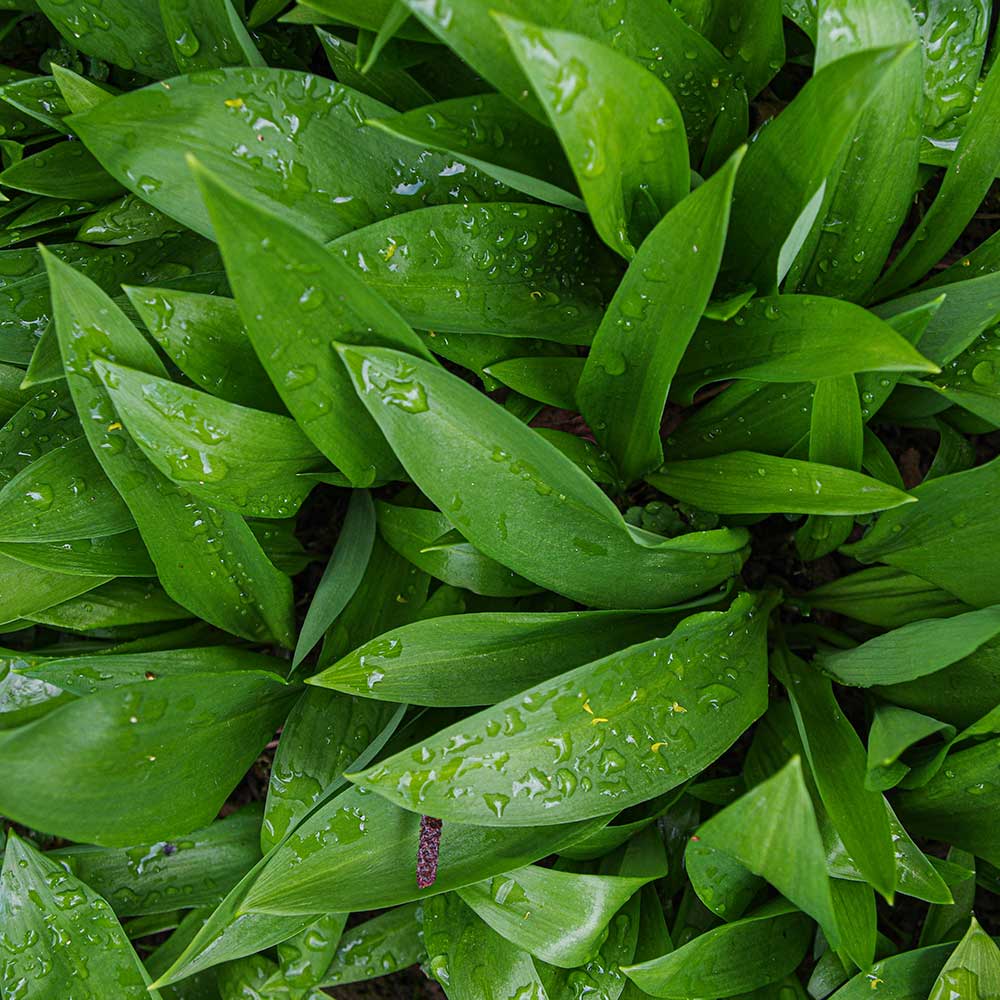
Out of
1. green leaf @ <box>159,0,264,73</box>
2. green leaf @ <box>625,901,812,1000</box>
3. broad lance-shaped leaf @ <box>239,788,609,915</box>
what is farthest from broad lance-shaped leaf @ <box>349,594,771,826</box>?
green leaf @ <box>159,0,264,73</box>

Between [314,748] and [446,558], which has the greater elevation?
[446,558]

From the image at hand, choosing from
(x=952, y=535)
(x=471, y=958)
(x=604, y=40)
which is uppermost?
(x=604, y=40)

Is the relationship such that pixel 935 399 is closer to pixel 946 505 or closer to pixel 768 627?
pixel 946 505

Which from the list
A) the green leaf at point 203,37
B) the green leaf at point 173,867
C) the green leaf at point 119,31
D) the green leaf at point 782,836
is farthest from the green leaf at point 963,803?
the green leaf at point 119,31

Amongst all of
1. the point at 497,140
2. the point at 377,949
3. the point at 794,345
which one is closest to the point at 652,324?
the point at 794,345

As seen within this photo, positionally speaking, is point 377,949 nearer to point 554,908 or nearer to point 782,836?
point 554,908

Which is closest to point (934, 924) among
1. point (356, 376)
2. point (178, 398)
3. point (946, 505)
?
point (946, 505)
